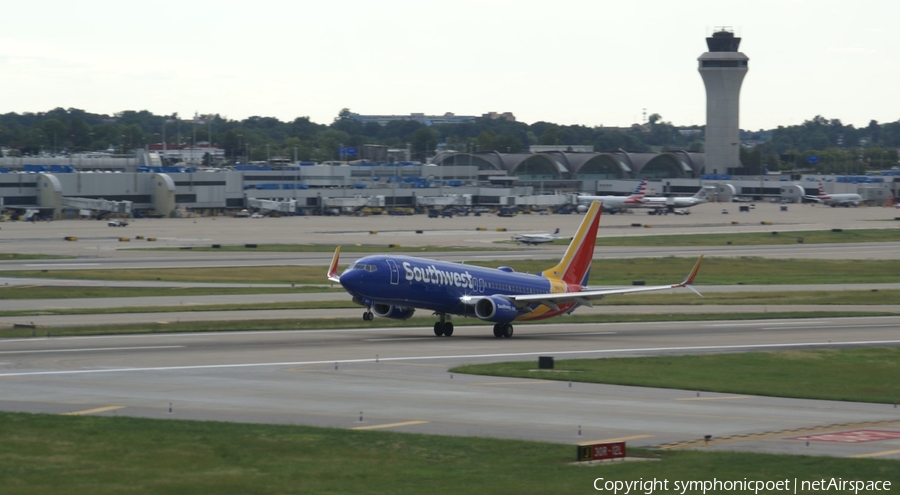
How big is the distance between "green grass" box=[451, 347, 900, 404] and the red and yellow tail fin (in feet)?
49.2

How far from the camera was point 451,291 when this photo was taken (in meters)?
55.3

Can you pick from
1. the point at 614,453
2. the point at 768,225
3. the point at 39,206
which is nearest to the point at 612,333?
the point at 614,453

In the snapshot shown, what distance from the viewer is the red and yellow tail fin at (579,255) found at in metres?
62.8

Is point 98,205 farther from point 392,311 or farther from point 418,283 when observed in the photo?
point 418,283

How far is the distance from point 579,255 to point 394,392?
2853cm

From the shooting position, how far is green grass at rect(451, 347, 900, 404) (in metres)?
39.8

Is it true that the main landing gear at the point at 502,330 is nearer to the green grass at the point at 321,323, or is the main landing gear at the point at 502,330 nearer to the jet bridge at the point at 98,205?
the green grass at the point at 321,323

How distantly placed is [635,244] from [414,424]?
379ft

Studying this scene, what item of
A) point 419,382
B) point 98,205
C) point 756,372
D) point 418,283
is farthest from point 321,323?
point 98,205

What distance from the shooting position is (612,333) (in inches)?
2372

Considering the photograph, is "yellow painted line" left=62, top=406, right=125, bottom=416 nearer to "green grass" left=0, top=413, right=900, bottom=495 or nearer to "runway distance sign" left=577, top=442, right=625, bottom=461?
"green grass" left=0, top=413, right=900, bottom=495

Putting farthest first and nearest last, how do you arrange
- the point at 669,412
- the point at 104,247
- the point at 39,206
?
the point at 39,206
the point at 104,247
the point at 669,412

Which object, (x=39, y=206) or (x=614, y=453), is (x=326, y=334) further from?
(x=39, y=206)

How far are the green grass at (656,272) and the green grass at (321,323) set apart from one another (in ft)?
69.3
